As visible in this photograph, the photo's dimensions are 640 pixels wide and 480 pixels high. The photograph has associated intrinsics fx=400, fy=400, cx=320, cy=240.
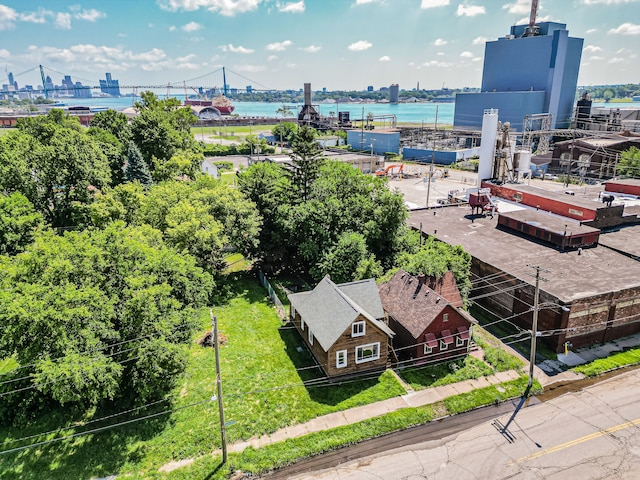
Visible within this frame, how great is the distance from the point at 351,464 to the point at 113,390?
1117 cm

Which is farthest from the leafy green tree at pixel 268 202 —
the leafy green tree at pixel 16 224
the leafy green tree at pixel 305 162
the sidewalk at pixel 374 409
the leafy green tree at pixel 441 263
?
the sidewalk at pixel 374 409

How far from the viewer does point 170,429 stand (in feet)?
65.1

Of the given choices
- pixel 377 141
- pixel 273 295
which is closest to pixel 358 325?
pixel 273 295

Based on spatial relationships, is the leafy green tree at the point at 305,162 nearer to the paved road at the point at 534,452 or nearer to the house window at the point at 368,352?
the house window at the point at 368,352

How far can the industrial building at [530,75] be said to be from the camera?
10112 cm

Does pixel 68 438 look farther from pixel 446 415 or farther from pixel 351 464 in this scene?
pixel 446 415

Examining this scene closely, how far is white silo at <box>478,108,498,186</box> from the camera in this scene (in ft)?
182

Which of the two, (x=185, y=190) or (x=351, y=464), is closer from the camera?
(x=351, y=464)

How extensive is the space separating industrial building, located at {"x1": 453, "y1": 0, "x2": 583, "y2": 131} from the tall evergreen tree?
90880 millimetres

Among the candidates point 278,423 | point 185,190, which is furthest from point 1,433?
point 185,190

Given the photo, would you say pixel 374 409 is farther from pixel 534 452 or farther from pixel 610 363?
pixel 610 363

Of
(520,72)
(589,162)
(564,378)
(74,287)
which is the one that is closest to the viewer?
(74,287)

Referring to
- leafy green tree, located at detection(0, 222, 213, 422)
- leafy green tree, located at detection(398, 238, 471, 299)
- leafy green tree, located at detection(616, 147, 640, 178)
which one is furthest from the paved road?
leafy green tree, located at detection(616, 147, 640, 178)

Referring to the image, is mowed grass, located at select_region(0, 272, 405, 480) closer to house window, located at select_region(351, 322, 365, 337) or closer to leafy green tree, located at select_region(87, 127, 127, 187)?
house window, located at select_region(351, 322, 365, 337)
